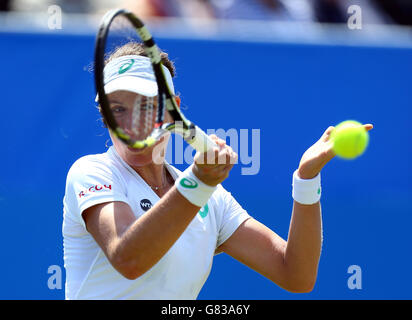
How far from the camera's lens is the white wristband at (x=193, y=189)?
1.82 meters

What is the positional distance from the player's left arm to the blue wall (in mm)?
685

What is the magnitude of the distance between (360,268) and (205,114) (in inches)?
37.8

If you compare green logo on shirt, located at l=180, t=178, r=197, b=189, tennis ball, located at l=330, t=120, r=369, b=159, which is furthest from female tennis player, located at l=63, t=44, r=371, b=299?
tennis ball, located at l=330, t=120, r=369, b=159

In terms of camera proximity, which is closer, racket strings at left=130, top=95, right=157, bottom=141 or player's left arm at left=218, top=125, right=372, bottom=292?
racket strings at left=130, top=95, right=157, bottom=141

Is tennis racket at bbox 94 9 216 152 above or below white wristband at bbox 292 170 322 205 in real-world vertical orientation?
above

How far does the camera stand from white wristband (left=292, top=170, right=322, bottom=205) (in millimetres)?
2160

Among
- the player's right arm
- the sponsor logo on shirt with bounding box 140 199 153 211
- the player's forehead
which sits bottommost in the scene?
the player's right arm

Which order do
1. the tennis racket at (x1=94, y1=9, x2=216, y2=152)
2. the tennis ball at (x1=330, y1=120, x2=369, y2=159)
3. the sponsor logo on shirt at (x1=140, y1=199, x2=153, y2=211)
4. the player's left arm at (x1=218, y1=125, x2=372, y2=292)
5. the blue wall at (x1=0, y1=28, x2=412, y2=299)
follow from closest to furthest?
1. the tennis racket at (x1=94, y1=9, x2=216, y2=152)
2. the tennis ball at (x1=330, y1=120, x2=369, y2=159)
3. the sponsor logo on shirt at (x1=140, y1=199, x2=153, y2=211)
4. the player's left arm at (x1=218, y1=125, x2=372, y2=292)
5. the blue wall at (x1=0, y1=28, x2=412, y2=299)

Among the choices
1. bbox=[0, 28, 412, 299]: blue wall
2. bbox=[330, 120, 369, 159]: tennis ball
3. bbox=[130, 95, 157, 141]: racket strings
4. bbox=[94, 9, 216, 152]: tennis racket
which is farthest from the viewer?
bbox=[0, 28, 412, 299]: blue wall

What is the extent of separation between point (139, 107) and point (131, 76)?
0.12 m

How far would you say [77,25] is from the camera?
304 centimetres

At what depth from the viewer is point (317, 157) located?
2102 millimetres

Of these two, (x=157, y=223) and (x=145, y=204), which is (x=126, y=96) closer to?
(x=145, y=204)

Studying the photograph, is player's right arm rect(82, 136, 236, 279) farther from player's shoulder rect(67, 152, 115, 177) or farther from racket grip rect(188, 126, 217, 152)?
player's shoulder rect(67, 152, 115, 177)
